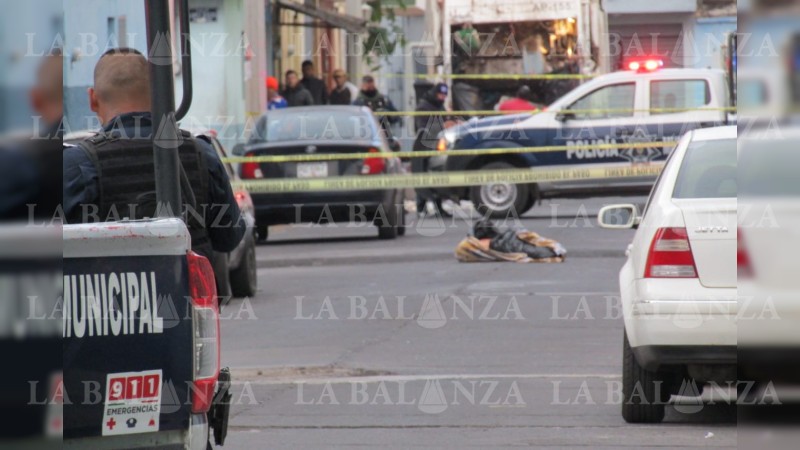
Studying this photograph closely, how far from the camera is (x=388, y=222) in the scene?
1931 cm

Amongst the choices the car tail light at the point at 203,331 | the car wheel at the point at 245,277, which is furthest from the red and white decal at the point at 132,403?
the car wheel at the point at 245,277

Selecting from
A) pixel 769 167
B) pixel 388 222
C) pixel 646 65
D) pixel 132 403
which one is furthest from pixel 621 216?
pixel 646 65

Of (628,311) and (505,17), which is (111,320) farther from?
(505,17)

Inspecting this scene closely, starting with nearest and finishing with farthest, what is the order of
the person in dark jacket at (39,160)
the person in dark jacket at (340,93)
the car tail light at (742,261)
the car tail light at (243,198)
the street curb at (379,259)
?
the person in dark jacket at (39,160)
the car tail light at (742,261)
the car tail light at (243,198)
the street curb at (379,259)
the person in dark jacket at (340,93)

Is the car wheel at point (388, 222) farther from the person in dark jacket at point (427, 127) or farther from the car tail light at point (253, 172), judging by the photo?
the person in dark jacket at point (427, 127)

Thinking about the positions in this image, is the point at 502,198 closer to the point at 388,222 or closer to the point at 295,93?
the point at 388,222

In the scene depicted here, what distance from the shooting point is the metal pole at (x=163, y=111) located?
4082mm

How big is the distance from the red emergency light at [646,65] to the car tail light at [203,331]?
1846 centimetres

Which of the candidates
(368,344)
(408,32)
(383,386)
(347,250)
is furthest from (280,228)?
(408,32)

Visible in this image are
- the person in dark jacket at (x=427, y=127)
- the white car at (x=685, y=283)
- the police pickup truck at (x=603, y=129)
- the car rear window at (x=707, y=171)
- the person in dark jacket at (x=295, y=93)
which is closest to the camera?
the white car at (x=685, y=283)

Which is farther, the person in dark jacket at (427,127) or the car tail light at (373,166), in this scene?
the person in dark jacket at (427,127)

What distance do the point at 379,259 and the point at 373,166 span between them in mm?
1915

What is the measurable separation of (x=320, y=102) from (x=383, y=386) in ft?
66.9

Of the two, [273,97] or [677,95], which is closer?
[677,95]
